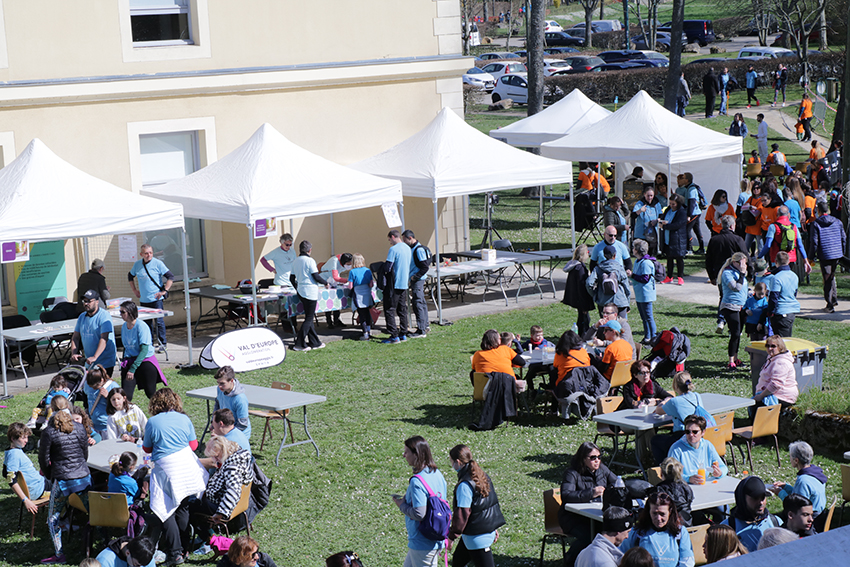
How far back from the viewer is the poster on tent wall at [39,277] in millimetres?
14633

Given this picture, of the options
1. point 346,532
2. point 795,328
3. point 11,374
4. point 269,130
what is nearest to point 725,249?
point 795,328

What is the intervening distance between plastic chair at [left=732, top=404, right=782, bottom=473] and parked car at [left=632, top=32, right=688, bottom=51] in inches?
2184

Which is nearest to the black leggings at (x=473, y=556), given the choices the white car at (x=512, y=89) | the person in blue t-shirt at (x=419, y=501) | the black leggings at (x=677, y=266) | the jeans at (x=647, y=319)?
the person in blue t-shirt at (x=419, y=501)

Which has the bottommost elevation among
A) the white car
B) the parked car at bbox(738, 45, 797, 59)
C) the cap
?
the cap

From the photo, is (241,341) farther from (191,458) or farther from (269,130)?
(269,130)

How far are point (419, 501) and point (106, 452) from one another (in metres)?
3.45

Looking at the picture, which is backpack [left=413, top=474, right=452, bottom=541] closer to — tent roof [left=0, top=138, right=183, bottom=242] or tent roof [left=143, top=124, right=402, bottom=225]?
tent roof [left=0, top=138, right=183, bottom=242]

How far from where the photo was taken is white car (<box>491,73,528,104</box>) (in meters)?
44.8

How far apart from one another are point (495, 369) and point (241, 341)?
9.45 feet

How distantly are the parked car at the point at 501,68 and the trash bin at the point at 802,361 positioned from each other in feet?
129

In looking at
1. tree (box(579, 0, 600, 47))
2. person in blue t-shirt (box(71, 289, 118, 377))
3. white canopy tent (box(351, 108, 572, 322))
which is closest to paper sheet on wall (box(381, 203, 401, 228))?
white canopy tent (box(351, 108, 572, 322))

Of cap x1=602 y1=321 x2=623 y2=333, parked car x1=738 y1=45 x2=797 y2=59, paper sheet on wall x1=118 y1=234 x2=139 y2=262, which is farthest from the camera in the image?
parked car x1=738 y1=45 x2=797 y2=59

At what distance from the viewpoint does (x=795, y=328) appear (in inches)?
587

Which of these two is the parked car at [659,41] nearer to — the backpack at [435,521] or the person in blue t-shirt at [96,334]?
the person in blue t-shirt at [96,334]
